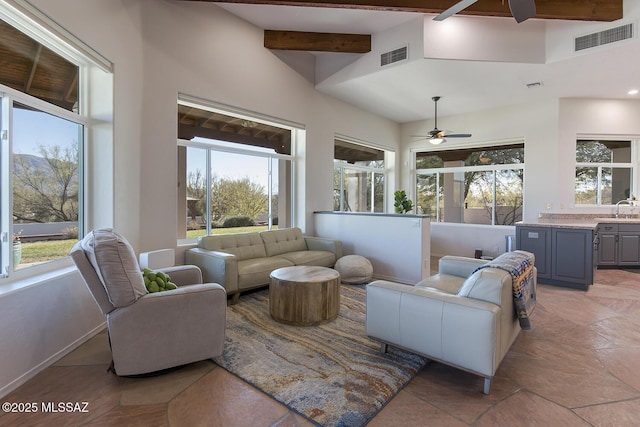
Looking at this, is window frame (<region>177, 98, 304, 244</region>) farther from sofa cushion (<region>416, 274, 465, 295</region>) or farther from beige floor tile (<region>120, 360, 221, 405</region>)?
sofa cushion (<region>416, 274, 465, 295</region>)

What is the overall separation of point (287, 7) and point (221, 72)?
4.11 ft

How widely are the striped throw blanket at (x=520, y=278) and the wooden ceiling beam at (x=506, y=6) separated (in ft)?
10.4

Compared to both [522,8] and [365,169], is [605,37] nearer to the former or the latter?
[522,8]

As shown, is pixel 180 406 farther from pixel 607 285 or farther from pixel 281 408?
pixel 607 285

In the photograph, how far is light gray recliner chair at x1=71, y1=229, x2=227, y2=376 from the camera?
6.69 feet

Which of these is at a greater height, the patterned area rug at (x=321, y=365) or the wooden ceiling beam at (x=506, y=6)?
the wooden ceiling beam at (x=506, y=6)

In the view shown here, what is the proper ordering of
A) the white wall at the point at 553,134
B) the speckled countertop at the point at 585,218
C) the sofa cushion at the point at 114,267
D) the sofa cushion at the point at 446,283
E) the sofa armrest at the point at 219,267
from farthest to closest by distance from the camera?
the white wall at the point at 553,134 < the speckled countertop at the point at 585,218 < the sofa armrest at the point at 219,267 < the sofa cushion at the point at 446,283 < the sofa cushion at the point at 114,267

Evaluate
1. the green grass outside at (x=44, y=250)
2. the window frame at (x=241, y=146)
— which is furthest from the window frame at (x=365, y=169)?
the green grass outside at (x=44, y=250)

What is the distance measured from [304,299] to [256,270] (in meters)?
1.08

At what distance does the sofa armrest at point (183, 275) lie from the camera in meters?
2.89

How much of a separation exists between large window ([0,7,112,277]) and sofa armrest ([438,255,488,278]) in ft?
12.2

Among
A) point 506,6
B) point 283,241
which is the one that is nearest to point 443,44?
point 506,6

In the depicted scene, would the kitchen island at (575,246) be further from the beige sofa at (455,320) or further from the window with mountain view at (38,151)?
the window with mountain view at (38,151)

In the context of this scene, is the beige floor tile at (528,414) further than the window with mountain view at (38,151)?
No
